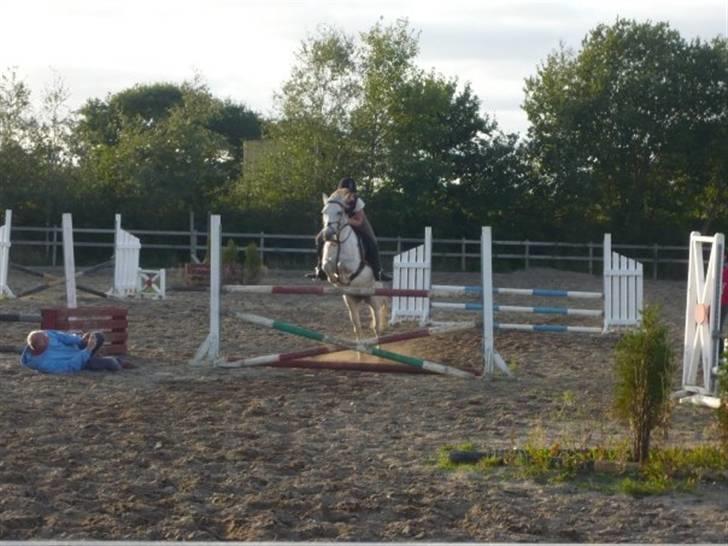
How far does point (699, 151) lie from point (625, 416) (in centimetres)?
3506

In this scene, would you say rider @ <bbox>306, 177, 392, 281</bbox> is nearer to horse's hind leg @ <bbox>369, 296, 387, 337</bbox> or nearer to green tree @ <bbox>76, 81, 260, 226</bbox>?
horse's hind leg @ <bbox>369, 296, 387, 337</bbox>

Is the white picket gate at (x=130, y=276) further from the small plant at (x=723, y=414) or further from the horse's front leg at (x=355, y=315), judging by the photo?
the small plant at (x=723, y=414)

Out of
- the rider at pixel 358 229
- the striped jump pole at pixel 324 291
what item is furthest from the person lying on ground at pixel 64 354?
the rider at pixel 358 229

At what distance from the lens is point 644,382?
7633 millimetres

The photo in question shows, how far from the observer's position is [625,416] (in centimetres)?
768

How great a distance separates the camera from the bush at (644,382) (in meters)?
7.59

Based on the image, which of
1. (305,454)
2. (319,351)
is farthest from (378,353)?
(305,454)

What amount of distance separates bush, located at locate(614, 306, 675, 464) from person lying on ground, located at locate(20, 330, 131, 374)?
239 inches

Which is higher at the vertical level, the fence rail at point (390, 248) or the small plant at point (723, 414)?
the fence rail at point (390, 248)

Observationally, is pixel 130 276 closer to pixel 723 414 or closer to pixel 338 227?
pixel 338 227

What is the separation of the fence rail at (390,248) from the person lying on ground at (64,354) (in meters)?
22.8

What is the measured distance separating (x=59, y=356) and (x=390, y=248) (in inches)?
1024

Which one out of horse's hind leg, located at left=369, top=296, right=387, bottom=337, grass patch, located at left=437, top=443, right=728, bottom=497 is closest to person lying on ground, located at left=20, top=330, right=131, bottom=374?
horse's hind leg, located at left=369, top=296, right=387, bottom=337

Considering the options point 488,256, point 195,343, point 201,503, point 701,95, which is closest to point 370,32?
point 701,95
